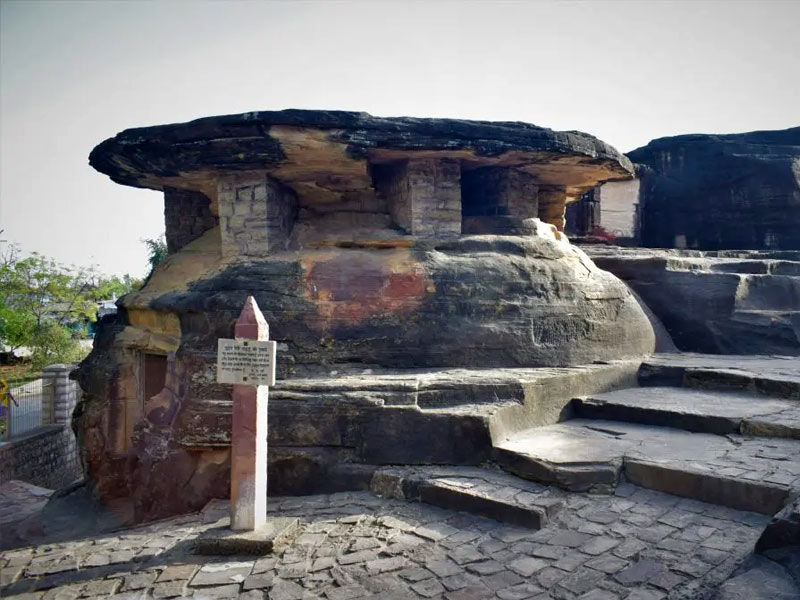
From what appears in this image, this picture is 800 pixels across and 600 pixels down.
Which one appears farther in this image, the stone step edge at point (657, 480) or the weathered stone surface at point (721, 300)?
the weathered stone surface at point (721, 300)

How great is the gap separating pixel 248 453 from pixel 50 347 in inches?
768

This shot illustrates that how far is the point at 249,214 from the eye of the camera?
5434 millimetres

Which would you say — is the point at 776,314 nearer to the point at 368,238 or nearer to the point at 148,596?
the point at 368,238

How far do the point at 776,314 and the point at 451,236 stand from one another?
450 cm

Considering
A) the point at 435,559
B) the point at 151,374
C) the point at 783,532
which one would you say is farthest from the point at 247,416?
the point at 151,374

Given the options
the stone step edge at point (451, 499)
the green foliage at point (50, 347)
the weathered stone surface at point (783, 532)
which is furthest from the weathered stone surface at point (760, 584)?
the green foliage at point (50, 347)

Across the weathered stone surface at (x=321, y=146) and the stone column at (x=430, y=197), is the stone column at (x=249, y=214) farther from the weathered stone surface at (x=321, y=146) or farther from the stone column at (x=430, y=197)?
the stone column at (x=430, y=197)

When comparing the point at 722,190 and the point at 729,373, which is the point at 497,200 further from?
the point at 722,190

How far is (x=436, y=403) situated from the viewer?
4379 mm

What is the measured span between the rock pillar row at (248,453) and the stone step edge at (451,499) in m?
0.92

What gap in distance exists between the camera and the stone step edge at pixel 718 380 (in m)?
4.87

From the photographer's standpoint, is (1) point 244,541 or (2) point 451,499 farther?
(2) point 451,499

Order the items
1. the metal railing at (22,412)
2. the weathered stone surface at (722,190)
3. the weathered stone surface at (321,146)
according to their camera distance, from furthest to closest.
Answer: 1. the weathered stone surface at (722,190)
2. the metal railing at (22,412)
3. the weathered stone surface at (321,146)

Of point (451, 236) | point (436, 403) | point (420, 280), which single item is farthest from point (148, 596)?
point (451, 236)
